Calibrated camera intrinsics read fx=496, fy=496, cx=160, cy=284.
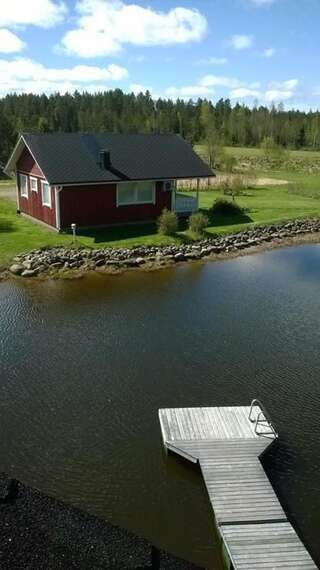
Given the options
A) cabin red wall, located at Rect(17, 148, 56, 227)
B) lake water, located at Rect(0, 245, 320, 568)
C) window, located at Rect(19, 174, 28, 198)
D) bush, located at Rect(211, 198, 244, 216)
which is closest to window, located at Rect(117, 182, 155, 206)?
cabin red wall, located at Rect(17, 148, 56, 227)

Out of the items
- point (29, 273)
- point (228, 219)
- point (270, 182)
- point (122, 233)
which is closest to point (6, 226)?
point (122, 233)

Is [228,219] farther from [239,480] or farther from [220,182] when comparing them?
[239,480]

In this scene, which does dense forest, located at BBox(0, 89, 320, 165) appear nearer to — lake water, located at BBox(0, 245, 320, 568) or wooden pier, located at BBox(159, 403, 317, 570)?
lake water, located at BBox(0, 245, 320, 568)

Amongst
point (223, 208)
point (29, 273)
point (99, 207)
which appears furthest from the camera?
point (223, 208)

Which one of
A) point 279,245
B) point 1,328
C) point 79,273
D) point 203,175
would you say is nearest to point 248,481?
point 1,328

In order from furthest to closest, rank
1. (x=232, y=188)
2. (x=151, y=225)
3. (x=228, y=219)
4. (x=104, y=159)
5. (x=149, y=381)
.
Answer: (x=232, y=188) < (x=228, y=219) < (x=151, y=225) < (x=104, y=159) < (x=149, y=381)

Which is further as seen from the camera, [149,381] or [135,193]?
[135,193]

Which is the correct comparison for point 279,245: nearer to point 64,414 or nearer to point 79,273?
point 79,273
